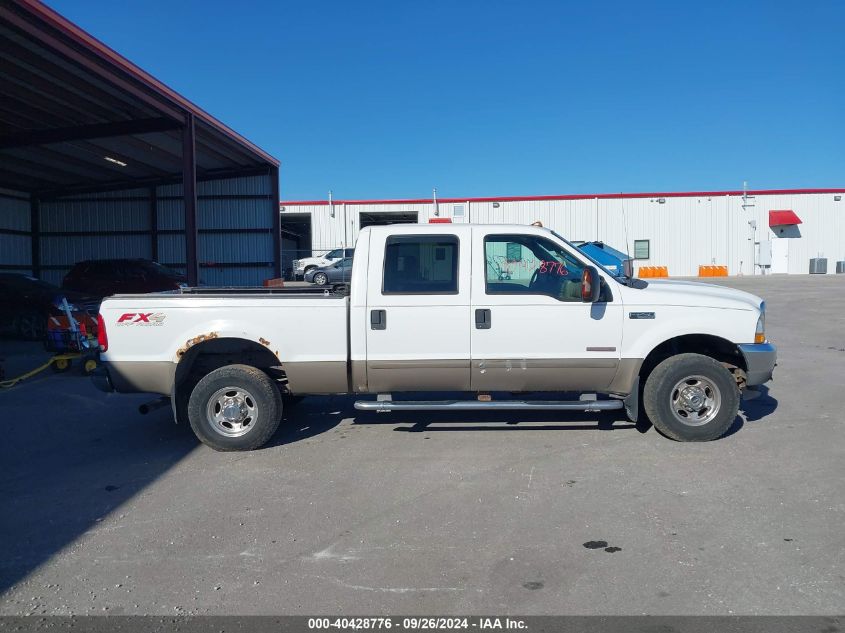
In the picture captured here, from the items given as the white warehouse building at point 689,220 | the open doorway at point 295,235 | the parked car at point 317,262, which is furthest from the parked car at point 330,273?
the white warehouse building at point 689,220

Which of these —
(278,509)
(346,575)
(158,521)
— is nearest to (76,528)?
→ (158,521)

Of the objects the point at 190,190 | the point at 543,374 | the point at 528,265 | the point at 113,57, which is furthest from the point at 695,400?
the point at 190,190

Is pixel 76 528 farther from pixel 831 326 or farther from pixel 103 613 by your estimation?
pixel 831 326

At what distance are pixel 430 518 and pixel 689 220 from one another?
37.2 meters

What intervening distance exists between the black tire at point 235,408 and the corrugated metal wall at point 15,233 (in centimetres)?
1864

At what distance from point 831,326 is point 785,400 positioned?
8314 millimetres

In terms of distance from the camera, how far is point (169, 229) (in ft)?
73.5

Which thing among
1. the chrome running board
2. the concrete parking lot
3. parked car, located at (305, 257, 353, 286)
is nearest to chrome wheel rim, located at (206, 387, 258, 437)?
the concrete parking lot

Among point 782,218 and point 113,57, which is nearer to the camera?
point 113,57

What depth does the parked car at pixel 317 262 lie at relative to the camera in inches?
1309

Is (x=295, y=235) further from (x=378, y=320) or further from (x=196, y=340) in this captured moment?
(x=378, y=320)

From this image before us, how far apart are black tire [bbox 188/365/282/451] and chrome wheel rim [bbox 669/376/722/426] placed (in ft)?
11.9

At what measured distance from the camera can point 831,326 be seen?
1495cm

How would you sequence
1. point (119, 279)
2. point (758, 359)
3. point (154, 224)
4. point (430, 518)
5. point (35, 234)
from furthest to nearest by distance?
point (35, 234) → point (154, 224) → point (119, 279) → point (758, 359) → point (430, 518)
